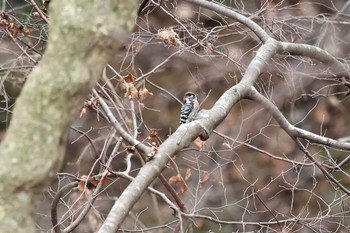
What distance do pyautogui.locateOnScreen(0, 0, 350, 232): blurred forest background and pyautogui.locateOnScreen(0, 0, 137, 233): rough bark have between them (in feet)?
6.86

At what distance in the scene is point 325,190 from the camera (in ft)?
23.4

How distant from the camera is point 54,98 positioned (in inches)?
66.3

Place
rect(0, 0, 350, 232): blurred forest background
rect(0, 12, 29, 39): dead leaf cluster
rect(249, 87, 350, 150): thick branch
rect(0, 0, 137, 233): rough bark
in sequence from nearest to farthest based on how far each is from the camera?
rect(0, 0, 137, 233): rough bark → rect(249, 87, 350, 150): thick branch → rect(0, 12, 29, 39): dead leaf cluster → rect(0, 0, 350, 232): blurred forest background

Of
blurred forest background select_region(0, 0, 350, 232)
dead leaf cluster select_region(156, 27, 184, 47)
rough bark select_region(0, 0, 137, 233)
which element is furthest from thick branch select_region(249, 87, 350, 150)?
rough bark select_region(0, 0, 137, 233)

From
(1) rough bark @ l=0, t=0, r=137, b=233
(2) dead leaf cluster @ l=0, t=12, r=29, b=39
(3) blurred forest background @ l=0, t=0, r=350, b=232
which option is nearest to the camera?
(1) rough bark @ l=0, t=0, r=137, b=233

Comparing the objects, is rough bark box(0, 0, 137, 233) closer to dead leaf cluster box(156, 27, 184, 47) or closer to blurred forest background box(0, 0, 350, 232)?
blurred forest background box(0, 0, 350, 232)

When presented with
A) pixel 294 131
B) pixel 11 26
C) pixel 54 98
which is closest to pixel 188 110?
pixel 294 131

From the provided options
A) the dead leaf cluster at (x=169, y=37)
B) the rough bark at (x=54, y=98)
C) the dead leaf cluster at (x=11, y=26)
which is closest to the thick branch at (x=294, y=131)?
the dead leaf cluster at (x=169, y=37)

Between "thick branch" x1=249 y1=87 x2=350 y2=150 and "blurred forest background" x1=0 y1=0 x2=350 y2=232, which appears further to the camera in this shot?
"blurred forest background" x1=0 y1=0 x2=350 y2=232

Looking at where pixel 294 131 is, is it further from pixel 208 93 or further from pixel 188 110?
pixel 208 93

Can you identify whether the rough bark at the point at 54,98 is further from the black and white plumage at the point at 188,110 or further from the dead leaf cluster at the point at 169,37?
the dead leaf cluster at the point at 169,37

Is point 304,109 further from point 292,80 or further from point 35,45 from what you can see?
point 35,45

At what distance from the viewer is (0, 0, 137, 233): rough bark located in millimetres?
1641

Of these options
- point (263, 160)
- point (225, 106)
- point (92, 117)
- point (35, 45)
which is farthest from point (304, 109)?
point (225, 106)
